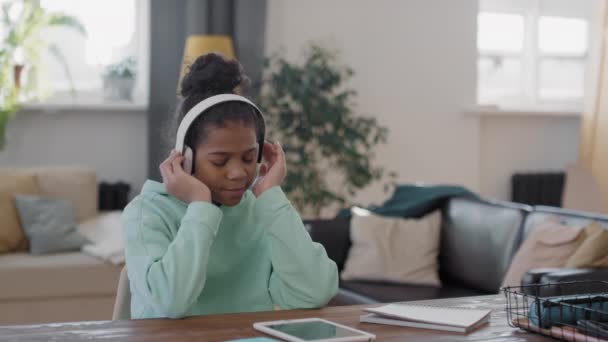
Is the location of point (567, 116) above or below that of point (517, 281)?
above

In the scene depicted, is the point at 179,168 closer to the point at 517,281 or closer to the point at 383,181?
the point at 517,281

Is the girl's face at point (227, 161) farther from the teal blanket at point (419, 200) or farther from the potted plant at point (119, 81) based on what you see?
the potted plant at point (119, 81)

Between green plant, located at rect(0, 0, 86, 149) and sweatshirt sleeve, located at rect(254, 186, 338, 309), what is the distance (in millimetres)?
3600

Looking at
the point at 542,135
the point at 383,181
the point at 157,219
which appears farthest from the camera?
the point at 542,135

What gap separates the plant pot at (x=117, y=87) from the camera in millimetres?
5395

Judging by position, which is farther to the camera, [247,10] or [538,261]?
[247,10]

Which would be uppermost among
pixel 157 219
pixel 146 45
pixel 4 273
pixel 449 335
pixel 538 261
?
pixel 146 45

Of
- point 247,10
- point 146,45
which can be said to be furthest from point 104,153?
point 247,10

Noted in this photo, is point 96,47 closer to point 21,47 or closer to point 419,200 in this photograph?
point 21,47

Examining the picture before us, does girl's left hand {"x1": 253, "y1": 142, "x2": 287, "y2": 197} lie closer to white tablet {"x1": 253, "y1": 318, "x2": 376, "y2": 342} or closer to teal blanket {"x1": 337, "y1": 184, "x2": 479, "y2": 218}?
white tablet {"x1": 253, "y1": 318, "x2": 376, "y2": 342}

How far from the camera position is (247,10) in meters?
5.52

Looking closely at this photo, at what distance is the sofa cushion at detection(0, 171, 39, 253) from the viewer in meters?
4.41

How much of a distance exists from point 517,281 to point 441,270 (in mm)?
838

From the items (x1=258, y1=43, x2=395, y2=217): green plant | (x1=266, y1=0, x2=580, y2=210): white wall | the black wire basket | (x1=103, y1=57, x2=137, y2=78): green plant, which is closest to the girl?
the black wire basket
